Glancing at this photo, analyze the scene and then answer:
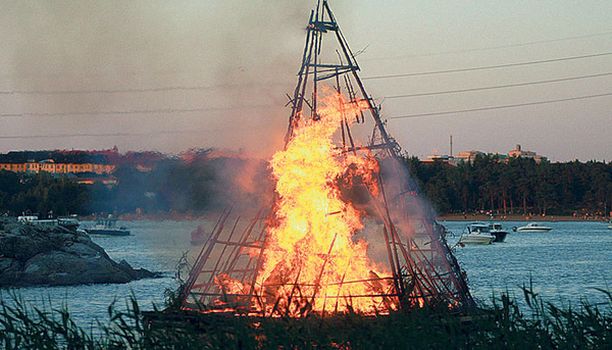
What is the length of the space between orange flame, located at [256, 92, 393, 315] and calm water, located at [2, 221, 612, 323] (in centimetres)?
462

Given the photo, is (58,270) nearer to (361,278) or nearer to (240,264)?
(240,264)

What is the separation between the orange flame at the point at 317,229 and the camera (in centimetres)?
2350

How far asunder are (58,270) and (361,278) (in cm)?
4708

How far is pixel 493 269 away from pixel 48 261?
105ft

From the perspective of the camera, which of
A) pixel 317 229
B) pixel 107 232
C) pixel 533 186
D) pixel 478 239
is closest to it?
pixel 317 229

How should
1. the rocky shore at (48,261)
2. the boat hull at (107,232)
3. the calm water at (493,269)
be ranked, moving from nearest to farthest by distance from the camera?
the calm water at (493,269)
the rocky shore at (48,261)
the boat hull at (107,232)

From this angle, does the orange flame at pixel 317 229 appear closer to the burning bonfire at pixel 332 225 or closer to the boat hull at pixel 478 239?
the burning bonfire at pixel 332 225

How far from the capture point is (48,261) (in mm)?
68375

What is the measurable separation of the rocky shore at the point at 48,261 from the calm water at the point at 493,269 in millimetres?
1644

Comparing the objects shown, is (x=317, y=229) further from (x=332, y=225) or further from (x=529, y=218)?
(x=529, y=218)

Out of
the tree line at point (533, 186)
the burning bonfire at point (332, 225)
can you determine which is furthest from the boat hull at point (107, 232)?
the burning bonfire at point (332, 225)

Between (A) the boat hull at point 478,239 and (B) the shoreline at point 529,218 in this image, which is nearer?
(A) the boat hull at point 478,239

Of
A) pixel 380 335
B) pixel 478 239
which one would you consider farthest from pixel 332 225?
pixel 478 239

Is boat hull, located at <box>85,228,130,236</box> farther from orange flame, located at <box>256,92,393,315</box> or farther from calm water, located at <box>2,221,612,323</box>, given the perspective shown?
orange flame, located at <box>256,92,393,315</box>
